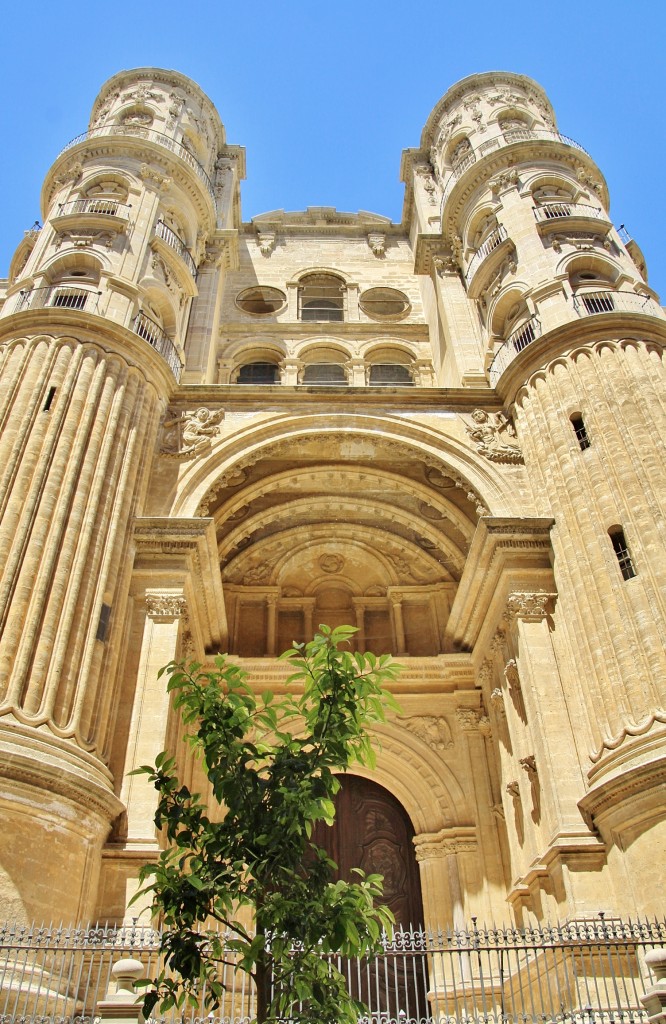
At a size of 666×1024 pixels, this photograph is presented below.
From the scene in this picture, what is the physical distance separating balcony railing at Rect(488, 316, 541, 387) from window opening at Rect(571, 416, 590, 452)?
238 cm

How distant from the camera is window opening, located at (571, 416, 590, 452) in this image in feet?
47.4

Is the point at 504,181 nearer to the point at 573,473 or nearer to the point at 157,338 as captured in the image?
the point at 157,338

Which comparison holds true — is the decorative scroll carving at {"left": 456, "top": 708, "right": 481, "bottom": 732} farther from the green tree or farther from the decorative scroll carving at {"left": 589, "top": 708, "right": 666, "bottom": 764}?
the green tree

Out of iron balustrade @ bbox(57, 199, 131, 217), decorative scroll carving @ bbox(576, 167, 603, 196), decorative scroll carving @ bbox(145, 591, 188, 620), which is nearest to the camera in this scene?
decorative scroll carving @ bbox(145, 591, 188, 620)

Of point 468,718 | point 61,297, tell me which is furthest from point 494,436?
point 61,297

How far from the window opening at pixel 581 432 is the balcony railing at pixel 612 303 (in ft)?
8.20

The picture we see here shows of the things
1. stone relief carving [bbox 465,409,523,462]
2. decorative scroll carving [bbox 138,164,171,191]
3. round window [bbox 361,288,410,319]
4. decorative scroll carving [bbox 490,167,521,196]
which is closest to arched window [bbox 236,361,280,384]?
round window [bbox 361,288,410,319]

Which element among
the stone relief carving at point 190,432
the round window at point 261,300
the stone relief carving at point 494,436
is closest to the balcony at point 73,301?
the stone relief carving at point 190,432

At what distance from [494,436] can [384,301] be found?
10.4 m

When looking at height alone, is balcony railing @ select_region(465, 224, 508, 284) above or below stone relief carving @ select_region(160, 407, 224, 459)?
above

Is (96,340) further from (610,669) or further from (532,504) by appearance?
(610,669)

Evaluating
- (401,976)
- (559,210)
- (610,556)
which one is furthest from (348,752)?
(559,210)

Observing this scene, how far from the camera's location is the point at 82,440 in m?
13.8

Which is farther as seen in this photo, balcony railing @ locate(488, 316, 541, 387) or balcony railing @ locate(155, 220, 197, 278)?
balcony railing @ locate(155, 220, 197, 278)
